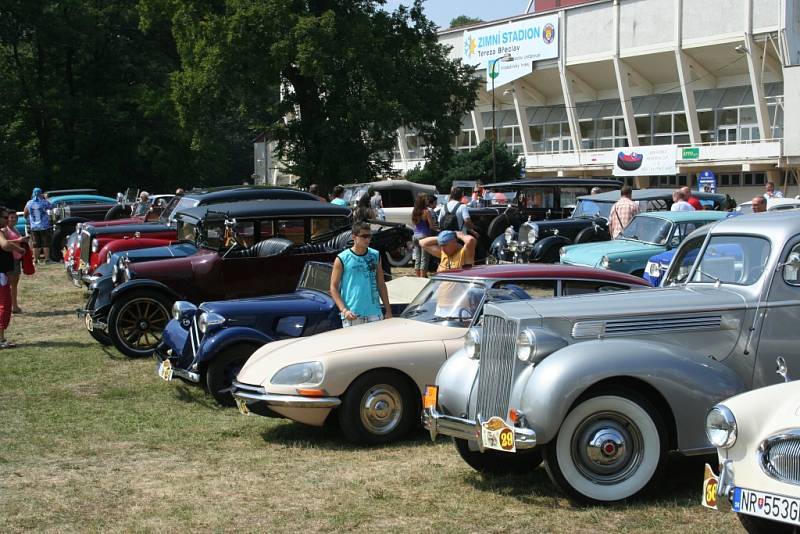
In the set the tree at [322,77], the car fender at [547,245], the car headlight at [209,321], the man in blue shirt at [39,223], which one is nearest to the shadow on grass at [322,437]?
the car headlight at [209,321]

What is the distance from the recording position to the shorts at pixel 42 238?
2652 centimetres

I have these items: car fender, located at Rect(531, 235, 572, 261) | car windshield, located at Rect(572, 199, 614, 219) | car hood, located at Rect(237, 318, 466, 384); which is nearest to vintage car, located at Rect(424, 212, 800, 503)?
car hood, located at Rect(237, 318, 466, 384)

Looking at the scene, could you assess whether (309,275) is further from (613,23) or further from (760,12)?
(613,23)

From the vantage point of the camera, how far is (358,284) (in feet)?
30.7

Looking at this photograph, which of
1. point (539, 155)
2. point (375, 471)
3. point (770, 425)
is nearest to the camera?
point (770, 425)

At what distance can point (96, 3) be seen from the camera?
47438 mm

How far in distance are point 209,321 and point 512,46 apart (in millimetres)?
53393

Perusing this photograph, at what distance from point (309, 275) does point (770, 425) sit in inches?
244

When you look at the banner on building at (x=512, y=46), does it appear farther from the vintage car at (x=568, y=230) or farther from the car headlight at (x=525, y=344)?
the car headlight at (x=525, y=344)

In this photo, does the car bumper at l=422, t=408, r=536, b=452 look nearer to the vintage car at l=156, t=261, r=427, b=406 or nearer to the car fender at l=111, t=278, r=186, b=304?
the vintage car at l=156, t=261, r=427, b=406

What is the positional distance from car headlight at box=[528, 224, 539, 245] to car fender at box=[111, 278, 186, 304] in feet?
30.2

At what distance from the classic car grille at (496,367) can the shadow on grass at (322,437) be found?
162 centimetres

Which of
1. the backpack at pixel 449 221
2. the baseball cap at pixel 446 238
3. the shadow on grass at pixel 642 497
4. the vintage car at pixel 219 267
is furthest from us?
the backpack at pixel 449 221

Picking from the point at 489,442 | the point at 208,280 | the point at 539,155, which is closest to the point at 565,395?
the point at 489,442
